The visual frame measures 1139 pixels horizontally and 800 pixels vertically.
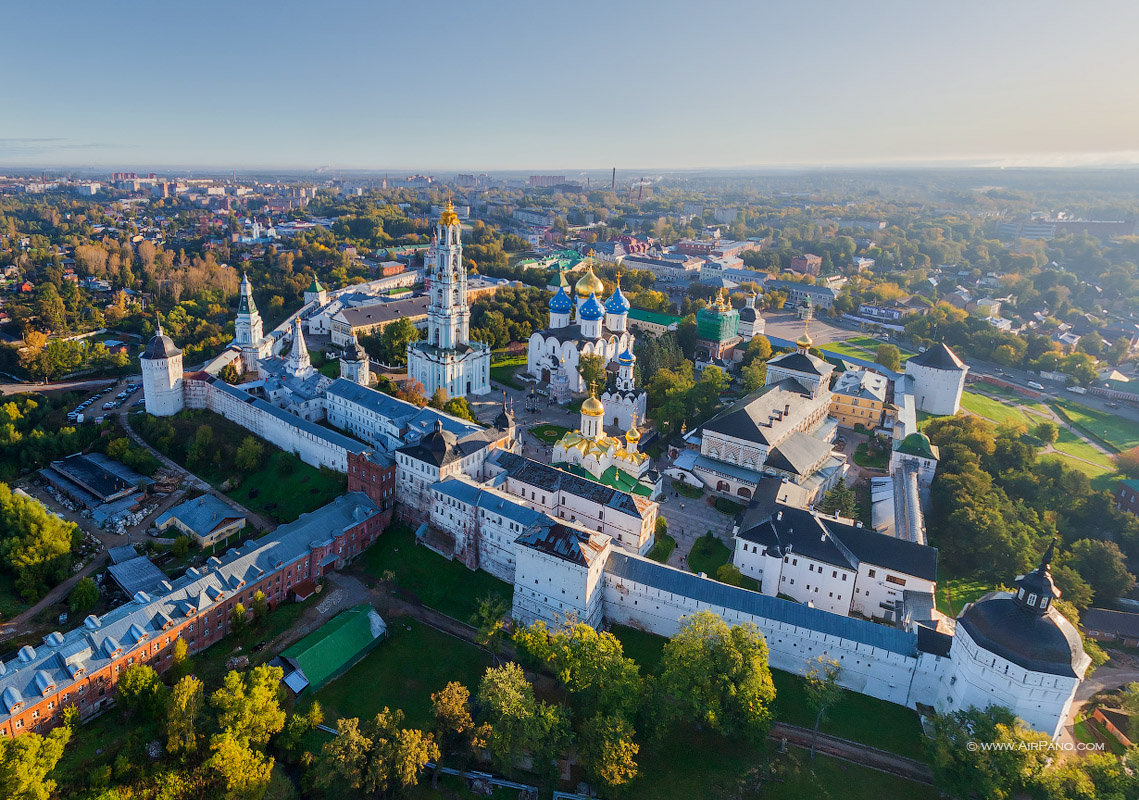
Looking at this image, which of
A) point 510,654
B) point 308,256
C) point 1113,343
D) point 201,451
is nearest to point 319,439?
point 201,451

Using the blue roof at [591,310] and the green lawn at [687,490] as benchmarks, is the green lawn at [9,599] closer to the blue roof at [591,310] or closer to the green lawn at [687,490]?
the green lawn at [687,490]

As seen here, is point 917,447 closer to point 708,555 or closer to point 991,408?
point 708,555

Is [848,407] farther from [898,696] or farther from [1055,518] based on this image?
[898,696]

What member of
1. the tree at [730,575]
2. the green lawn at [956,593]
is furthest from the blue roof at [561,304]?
the green lawn at [956,593]

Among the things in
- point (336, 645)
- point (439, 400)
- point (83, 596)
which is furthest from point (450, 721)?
point (439, 400)

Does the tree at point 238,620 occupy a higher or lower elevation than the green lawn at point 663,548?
lower

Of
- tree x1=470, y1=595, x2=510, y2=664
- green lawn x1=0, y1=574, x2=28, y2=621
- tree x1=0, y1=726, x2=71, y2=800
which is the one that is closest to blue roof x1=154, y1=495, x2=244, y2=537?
green lawn x1=0, y1=574, x2=28, y2=621
